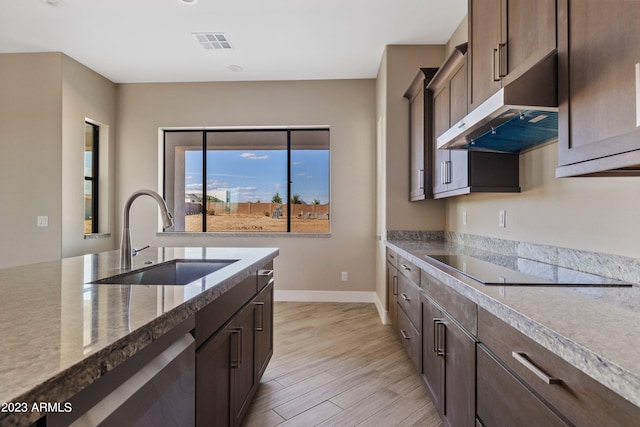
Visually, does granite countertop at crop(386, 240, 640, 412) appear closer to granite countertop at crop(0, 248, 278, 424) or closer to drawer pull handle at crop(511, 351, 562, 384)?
drawer pull handle at crop(511, 351, 562, 384)

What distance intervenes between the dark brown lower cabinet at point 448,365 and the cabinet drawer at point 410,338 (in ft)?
0.32

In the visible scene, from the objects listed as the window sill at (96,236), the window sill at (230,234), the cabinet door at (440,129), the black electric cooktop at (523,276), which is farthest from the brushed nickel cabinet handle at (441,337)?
the window sill at (96,236)

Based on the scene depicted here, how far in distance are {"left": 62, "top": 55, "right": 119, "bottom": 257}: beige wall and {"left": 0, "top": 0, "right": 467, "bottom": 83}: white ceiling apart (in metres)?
0.24

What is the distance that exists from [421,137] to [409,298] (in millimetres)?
1494

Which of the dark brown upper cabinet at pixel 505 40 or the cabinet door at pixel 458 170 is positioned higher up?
the dark brown upper cabinet at pixel 505 40

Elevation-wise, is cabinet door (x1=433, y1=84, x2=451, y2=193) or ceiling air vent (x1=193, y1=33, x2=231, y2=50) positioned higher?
ceiling air vent (x1=193, y1=33, x2=231, y2=50)

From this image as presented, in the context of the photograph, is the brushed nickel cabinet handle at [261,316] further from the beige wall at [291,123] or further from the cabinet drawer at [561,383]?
the beige wall at [291,123]

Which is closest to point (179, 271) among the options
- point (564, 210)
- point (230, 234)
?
point (564, 210)

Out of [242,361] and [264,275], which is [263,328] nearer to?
[264,275]

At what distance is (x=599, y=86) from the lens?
1034 mm

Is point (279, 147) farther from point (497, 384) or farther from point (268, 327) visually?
point (497, 384)

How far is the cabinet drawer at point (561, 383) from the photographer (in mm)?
636

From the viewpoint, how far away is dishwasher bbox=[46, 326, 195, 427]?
0.59 metres

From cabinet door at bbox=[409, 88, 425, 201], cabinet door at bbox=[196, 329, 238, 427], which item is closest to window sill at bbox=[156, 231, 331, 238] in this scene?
cabinet door at bbox=[409, 88, 425, 201]
